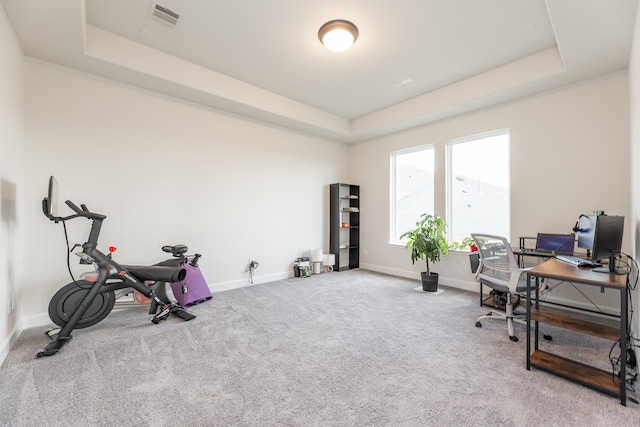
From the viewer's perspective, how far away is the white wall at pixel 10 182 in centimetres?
230

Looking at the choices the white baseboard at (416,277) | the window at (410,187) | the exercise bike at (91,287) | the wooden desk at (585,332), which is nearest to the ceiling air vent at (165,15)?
the exercise bike at (91,287)

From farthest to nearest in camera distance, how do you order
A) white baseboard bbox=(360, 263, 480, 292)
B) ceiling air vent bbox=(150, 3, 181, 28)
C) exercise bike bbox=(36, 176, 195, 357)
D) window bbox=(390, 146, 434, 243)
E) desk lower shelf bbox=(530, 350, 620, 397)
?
window bbox=(390, 146, 434, 243)
white baseboard bbox=(360, 263, 480, 292)
ceiling air vent bbox=(150, 3, 181, 28)
exercise bike bbox=(36, 176, 195, 357)
desk lower shelf bbox=(530, 350, 620, 397)

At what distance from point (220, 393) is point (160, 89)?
3728 mm

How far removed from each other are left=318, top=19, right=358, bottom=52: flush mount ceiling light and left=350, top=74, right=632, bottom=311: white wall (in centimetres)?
256

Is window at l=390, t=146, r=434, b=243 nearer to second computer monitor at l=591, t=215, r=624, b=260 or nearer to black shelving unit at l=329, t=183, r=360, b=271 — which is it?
black shelving unit at l=329, t=183, r=360, b=271

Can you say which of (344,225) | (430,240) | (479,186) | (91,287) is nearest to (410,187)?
(479,186)

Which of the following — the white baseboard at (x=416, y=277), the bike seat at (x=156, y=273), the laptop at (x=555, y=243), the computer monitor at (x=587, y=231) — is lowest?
the white baseboard at (x=416, y=277)

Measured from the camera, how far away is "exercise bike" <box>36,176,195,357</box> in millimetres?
2545

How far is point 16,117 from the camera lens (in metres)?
2.63

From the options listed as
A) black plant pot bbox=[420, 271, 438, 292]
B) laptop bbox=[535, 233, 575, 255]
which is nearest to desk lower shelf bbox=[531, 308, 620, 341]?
laptop bbox=[535, 233, 575, 255]

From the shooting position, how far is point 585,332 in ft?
6.37

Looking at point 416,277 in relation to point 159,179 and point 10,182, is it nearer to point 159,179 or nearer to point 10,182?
point 159,179

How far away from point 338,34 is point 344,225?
3.72m

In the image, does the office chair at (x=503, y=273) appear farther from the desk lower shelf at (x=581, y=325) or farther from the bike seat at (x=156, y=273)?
the bike seat at (x=156, y=273)
